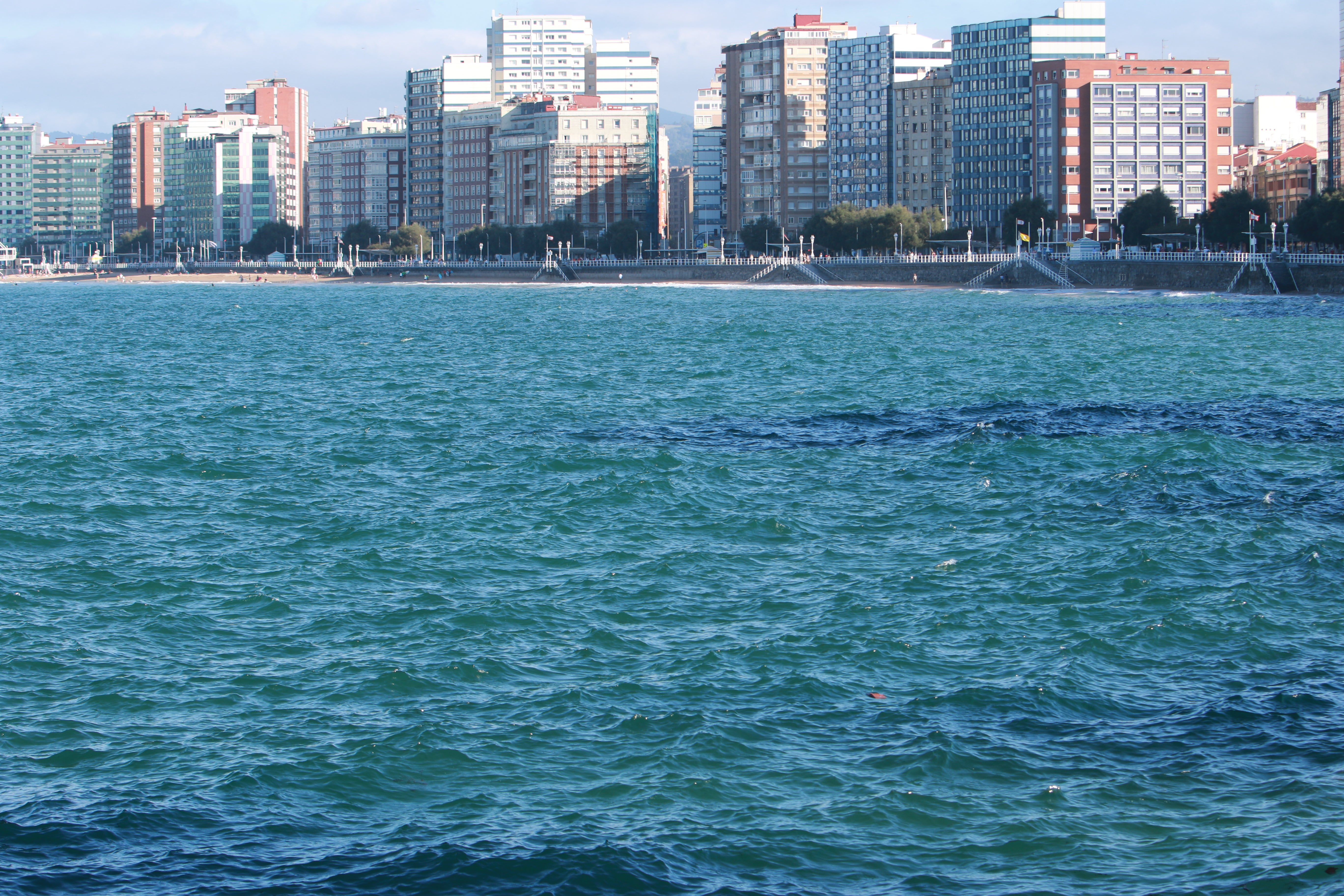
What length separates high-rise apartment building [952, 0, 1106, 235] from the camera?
548 feet

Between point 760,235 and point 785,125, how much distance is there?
2334cm

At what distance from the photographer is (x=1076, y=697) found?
55.5 feet

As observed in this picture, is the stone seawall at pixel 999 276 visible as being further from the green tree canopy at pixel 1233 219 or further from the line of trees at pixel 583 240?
the green tree canopy at pixel 1233 219

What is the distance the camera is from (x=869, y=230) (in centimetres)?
15475

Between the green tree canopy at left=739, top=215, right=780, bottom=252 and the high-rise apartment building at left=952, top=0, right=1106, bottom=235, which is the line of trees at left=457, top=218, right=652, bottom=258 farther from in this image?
the high-rise apartment building at left=952, top=0, right=1106, bottom=235

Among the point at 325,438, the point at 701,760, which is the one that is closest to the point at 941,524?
the point at 701,760

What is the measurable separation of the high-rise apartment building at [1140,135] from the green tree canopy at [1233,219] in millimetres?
Answer: 31477

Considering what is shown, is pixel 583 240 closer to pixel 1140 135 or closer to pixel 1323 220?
pixel 1140 135

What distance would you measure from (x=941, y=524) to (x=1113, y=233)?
449 feet

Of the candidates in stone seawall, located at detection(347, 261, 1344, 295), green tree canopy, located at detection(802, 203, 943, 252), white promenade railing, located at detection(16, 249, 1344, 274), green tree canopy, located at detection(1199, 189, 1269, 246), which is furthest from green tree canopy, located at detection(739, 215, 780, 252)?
green tree canopy, located at detection(1199, 189, 1269, 246)

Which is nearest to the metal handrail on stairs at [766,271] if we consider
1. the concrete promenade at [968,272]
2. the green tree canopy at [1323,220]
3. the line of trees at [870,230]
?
the concrete promenade at [968,272]

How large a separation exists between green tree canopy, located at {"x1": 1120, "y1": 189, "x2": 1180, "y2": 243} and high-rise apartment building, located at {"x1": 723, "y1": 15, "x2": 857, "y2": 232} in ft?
213

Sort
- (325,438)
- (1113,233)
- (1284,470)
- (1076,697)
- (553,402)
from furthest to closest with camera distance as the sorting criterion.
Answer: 1. (1113,233)
2. (553,402)
3. (325,438)
4. (1284,470)
5. (1076,697)

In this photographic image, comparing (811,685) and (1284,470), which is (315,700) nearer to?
(811,685)
